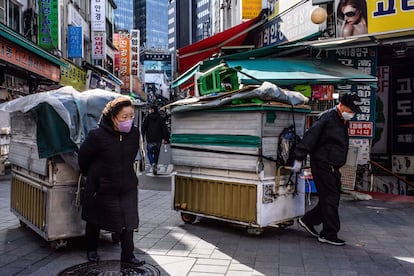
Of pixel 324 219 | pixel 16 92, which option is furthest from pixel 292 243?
pixel 16 92

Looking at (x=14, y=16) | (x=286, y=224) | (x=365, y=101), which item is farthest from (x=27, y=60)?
(x=286, y=224)

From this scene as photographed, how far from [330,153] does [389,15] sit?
4.32 m

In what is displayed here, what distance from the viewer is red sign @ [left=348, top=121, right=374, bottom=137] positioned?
9.29 meters

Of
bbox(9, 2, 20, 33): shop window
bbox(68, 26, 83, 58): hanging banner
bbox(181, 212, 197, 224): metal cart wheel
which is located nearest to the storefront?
bbox(9, 2, 20, 33): shop window

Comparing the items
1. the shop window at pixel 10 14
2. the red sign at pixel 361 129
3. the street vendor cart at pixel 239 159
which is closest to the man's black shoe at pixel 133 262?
the street vendor cart at pixel 239 159

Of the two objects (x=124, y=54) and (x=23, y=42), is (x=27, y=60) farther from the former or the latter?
(x=124, y=54)

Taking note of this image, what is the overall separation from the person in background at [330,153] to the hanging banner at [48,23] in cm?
1424

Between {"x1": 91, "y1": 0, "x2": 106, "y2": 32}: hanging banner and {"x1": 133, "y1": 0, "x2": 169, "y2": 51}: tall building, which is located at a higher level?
{"x1": 133, "y1": 0, "x2": 169, "y2": 51}: tall building

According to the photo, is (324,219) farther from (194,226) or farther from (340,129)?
(194,226)

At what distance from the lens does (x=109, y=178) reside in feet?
14.4

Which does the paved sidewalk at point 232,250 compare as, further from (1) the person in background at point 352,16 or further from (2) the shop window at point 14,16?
(2) the shop window at point 14,16

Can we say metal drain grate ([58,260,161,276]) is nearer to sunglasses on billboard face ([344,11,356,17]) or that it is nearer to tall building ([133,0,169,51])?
sunglasses on billboard face ([344,11,356,17])

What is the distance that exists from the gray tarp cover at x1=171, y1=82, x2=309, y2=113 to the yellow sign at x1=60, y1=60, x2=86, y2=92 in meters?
14.0

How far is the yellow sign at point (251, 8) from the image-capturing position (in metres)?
15.4
